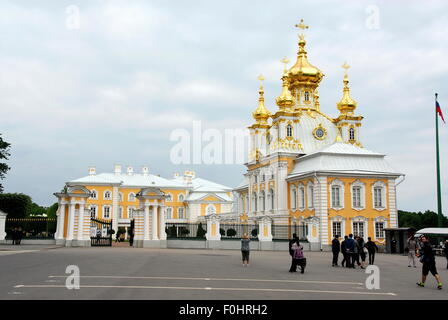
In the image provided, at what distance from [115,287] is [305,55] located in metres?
51.2

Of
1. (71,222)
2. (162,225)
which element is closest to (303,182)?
(162,225)

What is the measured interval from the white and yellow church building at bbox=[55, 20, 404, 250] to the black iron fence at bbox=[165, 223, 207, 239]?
3.67 feet

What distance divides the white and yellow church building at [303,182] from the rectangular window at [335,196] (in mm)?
85

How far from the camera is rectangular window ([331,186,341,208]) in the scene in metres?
41.6

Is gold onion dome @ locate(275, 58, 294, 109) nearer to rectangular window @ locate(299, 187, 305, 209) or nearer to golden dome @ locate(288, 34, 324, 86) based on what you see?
golden dome @ locate(288, 34, 324, 86)

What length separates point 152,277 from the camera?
46.9ft

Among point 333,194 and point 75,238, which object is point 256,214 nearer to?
point 333,194

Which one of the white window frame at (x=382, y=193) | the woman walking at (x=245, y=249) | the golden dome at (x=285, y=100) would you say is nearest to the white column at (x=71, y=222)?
the woman walking at (x=245, y=249)

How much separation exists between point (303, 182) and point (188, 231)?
40.2 feet

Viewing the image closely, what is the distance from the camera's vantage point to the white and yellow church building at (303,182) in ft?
112

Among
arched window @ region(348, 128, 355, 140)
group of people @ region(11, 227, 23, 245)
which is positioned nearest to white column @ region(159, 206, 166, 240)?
group of people @ region(11, 227, 23, 245)

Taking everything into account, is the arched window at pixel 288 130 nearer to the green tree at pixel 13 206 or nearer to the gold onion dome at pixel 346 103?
the gold onion dome at pixel 346 103

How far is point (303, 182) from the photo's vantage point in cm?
4469
